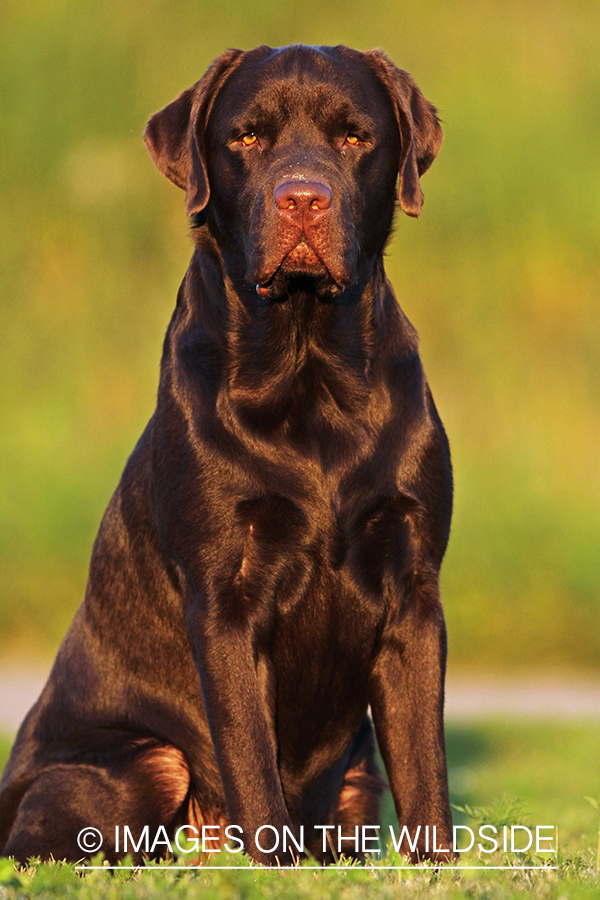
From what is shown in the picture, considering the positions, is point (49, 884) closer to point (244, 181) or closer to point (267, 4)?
point (244, 181)

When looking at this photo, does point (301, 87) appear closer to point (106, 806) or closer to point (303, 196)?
point (303, 196)

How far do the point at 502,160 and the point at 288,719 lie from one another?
42.5 ft

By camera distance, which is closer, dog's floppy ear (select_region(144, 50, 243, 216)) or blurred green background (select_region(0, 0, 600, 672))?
dog's floppy ear (select_region(144, 50, 243, 216))

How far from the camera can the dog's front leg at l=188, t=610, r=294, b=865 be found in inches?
133

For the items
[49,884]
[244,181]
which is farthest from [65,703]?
[244,181]

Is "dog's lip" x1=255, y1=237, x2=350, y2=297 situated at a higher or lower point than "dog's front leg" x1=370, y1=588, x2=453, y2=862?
higher

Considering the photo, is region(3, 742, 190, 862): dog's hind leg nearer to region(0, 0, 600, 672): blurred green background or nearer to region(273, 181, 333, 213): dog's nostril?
region(273, 181, 333, 213): dog's nostril

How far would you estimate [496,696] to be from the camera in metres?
11.3

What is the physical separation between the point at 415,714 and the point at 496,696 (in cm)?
799

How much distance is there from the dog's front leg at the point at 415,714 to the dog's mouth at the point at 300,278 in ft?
3.02

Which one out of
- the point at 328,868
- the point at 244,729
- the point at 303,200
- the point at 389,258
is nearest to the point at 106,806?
the point at 244,729
